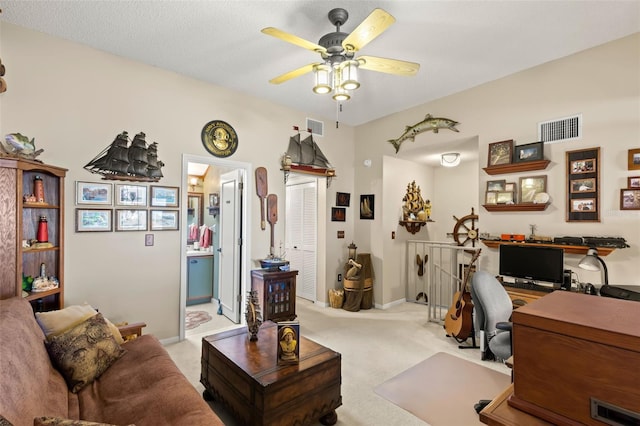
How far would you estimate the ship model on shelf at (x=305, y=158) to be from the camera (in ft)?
15.1

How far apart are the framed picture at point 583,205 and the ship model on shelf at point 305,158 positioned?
307 cm

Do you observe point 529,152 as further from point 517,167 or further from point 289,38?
point 289,38

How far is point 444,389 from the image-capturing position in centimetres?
266

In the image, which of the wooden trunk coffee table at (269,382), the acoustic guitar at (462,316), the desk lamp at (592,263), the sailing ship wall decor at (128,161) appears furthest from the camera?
the acoustic guitar at (462,316)

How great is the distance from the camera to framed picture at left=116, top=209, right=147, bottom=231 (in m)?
3.24

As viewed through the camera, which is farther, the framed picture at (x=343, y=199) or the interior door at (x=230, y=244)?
the framed picture at (x=343, y=199)

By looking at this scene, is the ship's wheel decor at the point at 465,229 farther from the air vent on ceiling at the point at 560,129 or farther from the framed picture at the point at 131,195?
the framed picture at the point at 131,195

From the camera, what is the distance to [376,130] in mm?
5164

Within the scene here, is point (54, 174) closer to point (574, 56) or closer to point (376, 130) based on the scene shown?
point (376, 130)

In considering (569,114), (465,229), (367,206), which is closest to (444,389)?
(569,114)

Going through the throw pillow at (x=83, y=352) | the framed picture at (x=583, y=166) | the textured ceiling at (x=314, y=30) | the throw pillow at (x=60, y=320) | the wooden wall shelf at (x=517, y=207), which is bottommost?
the throw pillow at (x=83, y=352)

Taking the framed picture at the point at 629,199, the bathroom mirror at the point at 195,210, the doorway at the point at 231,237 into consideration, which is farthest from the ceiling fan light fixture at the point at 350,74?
the bathroom mirror at the point at 195,210

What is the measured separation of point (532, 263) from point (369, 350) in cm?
194

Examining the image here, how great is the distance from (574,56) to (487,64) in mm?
797
